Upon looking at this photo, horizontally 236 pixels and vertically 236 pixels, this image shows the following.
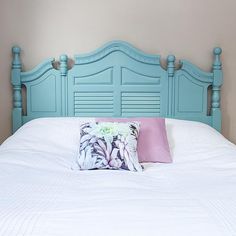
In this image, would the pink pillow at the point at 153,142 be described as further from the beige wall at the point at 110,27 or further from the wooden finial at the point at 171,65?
the beige wall at the point at 110,27

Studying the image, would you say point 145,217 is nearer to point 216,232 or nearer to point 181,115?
point 216,232

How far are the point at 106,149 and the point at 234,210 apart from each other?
0.81 m

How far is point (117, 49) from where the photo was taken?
7.84 ft

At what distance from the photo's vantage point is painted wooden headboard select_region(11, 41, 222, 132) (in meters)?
2.39

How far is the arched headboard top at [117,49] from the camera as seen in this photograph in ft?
7.82

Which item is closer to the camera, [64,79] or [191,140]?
[191,140]

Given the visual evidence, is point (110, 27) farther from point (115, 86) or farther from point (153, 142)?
point (153, 142)

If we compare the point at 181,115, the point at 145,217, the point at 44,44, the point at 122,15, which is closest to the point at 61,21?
the point at 44,44

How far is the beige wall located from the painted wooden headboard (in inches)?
3.9

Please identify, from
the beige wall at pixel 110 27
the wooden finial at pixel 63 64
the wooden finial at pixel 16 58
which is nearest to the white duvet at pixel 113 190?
the wooden finial at pixel 63 64

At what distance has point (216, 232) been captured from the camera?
2.76 ft

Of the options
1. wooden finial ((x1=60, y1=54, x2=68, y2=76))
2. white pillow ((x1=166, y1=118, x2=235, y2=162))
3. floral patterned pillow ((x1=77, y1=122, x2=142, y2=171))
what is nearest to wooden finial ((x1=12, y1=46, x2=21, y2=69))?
wooden finial ((x1=60, y1=54, x2=68, y2=76))

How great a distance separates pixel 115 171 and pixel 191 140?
657 millimetres

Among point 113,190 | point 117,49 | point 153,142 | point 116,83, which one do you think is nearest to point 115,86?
point 116,83
